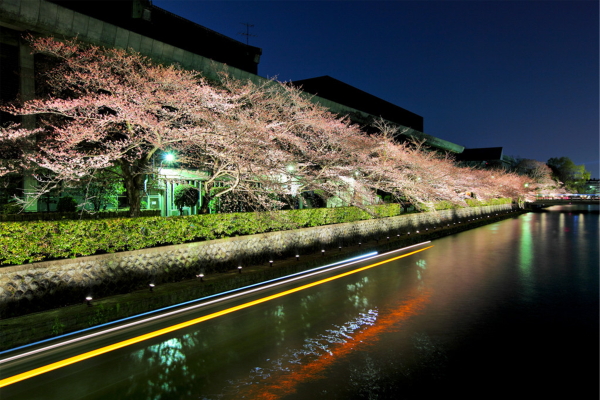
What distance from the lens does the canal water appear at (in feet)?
14.1

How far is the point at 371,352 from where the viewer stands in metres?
5.26

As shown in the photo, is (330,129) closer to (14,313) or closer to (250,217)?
(250,217)

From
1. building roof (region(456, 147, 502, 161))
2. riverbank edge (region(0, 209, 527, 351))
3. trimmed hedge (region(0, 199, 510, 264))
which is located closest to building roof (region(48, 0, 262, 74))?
trimmed hedge (region(0, 199, 510, 264))

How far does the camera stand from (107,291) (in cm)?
826

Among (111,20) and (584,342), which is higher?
(111,20)

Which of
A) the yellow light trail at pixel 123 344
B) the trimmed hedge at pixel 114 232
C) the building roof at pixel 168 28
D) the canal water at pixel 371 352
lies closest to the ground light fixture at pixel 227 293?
the yellow light trail at pixel 123 344

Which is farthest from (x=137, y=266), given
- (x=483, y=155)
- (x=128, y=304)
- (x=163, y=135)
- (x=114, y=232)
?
(x=483, y=155)

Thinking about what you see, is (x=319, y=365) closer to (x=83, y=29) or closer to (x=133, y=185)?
(x=133, y=185)

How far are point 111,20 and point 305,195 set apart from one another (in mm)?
16244

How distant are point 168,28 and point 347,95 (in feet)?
81.4

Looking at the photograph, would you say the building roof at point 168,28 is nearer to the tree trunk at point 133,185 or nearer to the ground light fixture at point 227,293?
the tree trunk at point 133,185

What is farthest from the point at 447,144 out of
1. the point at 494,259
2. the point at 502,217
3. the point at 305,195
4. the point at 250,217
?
Answer: the point at 250,217

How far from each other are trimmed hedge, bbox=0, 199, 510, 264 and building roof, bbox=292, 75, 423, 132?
32.1 meters

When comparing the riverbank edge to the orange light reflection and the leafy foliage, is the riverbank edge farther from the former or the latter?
the leafy foliage
